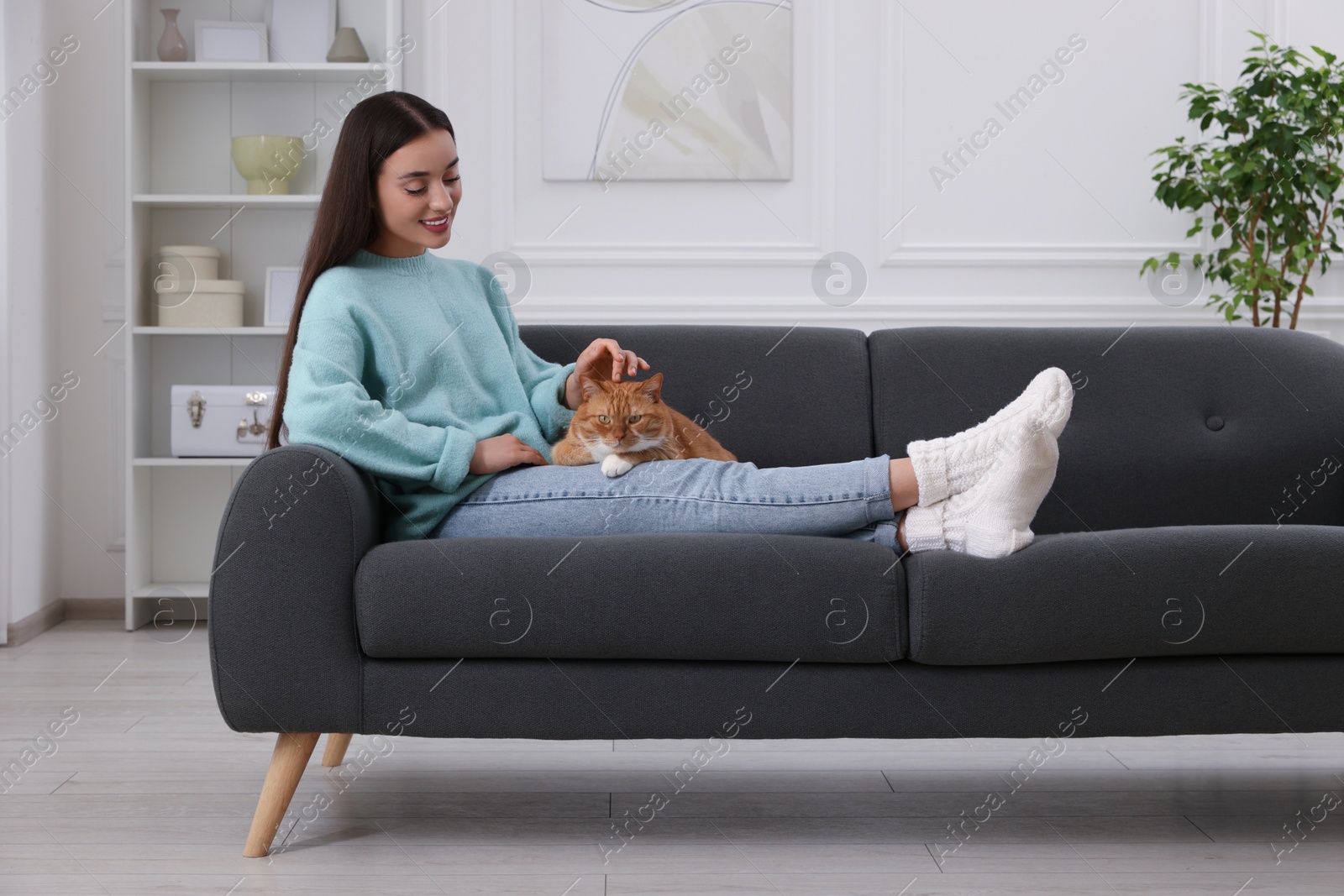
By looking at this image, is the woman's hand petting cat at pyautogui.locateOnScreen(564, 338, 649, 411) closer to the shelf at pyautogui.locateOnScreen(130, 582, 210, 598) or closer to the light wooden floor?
the light wooden floor

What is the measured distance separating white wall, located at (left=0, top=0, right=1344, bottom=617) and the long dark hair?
1459 millimetres

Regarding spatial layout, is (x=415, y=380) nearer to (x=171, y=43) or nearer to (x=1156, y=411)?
(x=1156, y=411)

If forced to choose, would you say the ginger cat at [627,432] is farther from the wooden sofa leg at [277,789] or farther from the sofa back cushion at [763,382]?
the wooden sofa leg at [277,789]

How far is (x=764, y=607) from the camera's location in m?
1.47

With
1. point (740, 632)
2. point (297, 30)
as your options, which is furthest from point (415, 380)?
point (297, 30)

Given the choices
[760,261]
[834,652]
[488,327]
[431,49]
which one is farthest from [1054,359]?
[431,49]

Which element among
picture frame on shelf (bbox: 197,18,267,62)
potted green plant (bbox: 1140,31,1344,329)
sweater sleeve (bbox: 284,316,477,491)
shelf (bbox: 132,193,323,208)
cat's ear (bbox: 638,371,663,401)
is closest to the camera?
sweater sleeve (bbox: 284,316,477,491)

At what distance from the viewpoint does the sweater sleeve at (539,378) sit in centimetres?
191

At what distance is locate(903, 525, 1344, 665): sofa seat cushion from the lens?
1460mm

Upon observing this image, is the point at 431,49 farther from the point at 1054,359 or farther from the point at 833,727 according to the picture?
the point at 833,727

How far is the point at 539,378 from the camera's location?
196cm

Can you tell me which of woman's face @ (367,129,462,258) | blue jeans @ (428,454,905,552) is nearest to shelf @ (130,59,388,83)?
woman's face @ (367,129,462,258)

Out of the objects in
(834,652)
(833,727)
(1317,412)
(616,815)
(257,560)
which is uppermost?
(1317,412)

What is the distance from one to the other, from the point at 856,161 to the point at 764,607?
207 cm
